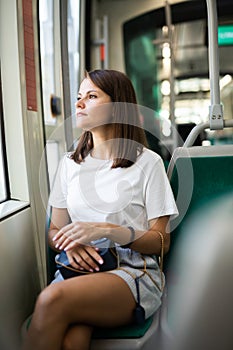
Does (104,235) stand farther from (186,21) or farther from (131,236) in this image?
(186,21)

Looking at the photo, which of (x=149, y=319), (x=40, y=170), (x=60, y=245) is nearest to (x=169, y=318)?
(x=149, y=319)

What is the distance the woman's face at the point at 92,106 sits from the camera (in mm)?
1478

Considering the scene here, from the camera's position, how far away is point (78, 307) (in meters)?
1.29

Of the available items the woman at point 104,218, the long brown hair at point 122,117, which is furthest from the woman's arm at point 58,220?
the long brown hair at point 122,117

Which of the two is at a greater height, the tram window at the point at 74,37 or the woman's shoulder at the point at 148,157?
the tram window at the point at 74,37

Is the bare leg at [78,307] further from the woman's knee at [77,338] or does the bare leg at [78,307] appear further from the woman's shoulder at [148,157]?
the woman's shoulder at [148,157]

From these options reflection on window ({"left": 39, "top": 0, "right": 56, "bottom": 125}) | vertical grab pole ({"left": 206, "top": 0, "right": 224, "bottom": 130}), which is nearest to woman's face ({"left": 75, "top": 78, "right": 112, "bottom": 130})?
vertical grab pole ({"left": 206, "top": 0, "right": 224, "bottom": 130})

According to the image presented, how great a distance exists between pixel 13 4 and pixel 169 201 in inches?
41.3

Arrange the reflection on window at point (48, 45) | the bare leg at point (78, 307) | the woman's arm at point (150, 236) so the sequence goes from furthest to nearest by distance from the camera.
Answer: the reflection on window at point (48, 45) < the woman's arm at point (150, 236) < the bare leg at point (78, 307)

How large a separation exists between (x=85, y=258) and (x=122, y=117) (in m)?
→ 0.47

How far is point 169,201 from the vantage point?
1464mm

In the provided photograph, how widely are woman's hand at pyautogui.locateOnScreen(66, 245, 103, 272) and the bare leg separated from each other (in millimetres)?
41

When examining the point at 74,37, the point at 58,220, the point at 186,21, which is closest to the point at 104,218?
the point at 58,220

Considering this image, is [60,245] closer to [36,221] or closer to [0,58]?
[36,221]
